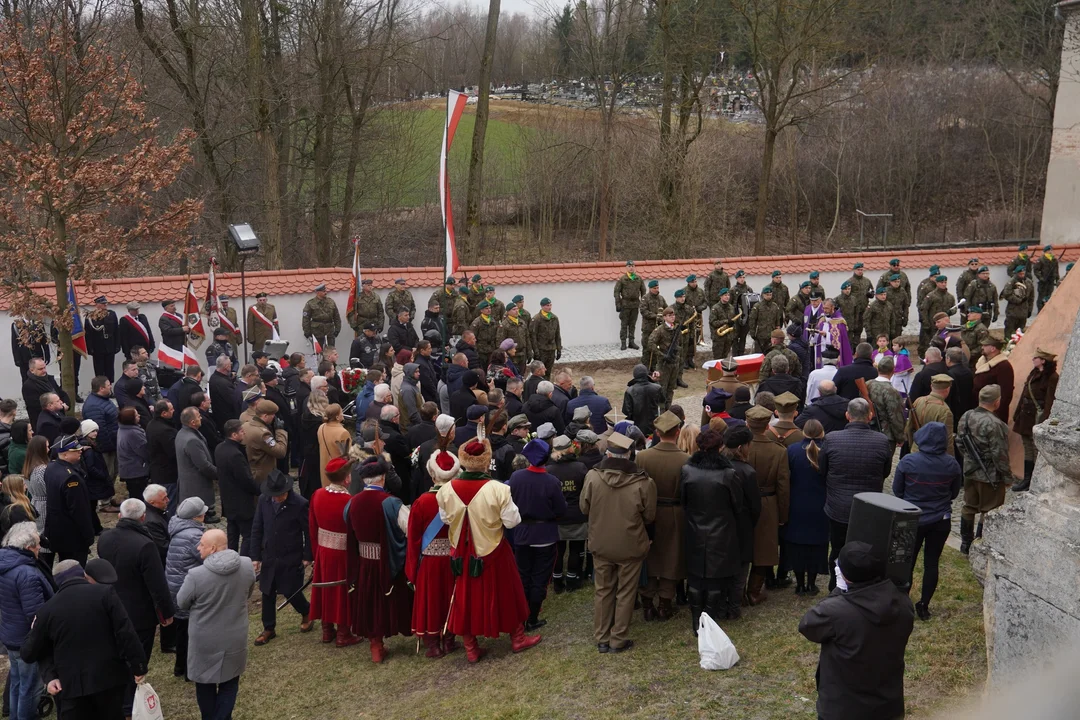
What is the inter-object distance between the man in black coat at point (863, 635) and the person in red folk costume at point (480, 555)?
293cm

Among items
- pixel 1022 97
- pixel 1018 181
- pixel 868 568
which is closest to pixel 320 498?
pixel 868 568

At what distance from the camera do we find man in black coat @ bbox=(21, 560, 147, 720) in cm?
622

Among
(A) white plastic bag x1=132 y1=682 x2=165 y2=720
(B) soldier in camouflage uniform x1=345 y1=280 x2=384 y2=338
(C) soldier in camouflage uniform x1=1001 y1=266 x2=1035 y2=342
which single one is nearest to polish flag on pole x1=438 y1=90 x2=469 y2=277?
(B) soldier in camouflage uniform x1=345 y1=280 x2=384 y2=338

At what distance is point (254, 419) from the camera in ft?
32.2

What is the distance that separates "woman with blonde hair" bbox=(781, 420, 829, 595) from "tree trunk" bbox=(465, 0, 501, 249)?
17.8 metres

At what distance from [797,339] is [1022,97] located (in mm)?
29050

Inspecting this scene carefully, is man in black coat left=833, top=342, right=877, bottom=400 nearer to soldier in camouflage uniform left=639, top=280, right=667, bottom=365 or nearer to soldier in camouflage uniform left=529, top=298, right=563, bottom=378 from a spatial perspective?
soldier in camouflage uniform left=639, top=280, right=667, bottom=365

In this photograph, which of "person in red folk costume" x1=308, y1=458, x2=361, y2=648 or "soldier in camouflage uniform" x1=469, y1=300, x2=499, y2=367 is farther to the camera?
"soldier in camouflage uniform" x1=469, y1=300, x2=499, y2=367

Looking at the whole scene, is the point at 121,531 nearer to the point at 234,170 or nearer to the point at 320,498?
the point at 320,498

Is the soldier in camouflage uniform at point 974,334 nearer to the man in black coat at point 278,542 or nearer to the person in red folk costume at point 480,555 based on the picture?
the person in red folk costume at point 480,555

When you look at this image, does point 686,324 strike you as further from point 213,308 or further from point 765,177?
point 765,177

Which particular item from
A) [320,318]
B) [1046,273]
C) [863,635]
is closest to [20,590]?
[863,635]

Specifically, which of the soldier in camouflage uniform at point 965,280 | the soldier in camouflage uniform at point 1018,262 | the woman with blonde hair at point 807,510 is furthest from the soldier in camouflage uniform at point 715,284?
the woman with blonde hair at point 807,510

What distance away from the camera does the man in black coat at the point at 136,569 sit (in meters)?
7.16
